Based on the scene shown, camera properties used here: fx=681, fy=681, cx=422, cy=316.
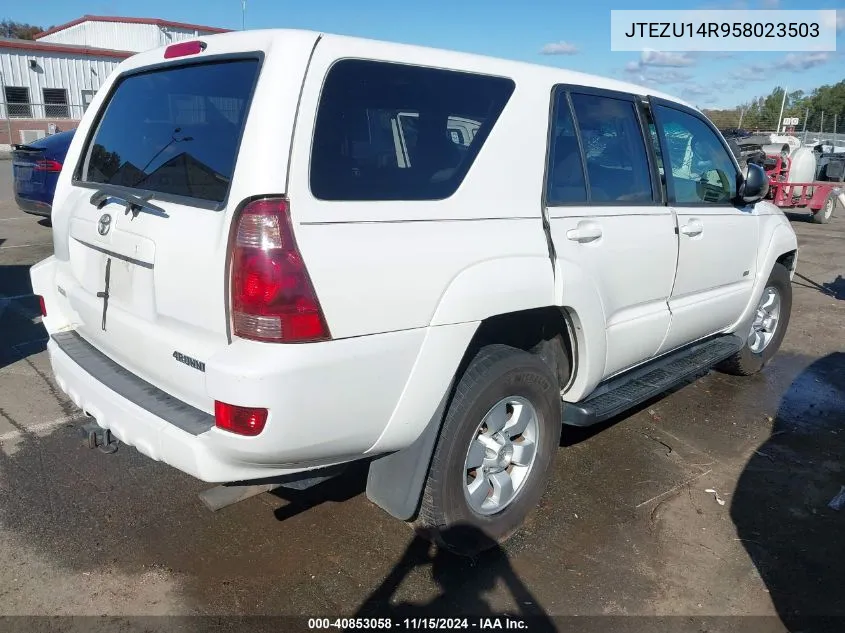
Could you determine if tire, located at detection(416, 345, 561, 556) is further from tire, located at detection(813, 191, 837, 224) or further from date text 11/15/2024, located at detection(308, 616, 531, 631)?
tire, located at detection(813, 191, 837, 224)

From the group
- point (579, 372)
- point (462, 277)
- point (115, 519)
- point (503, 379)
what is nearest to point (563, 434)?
point (579, 372)

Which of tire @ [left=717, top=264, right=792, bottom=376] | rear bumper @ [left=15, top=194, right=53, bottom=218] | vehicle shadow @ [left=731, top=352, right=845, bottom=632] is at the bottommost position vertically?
vehicle shadow @ [left=731, top=352, right=845, bottom=632]

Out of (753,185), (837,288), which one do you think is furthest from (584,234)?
(837,288)

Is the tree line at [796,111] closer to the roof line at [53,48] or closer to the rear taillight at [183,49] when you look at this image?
the roof line at [53,48]

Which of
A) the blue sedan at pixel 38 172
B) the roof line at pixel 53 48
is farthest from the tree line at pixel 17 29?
the blue sedan at pixel 38 172

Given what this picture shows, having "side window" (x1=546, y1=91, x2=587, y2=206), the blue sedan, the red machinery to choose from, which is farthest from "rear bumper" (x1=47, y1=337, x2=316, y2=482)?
the red machinery

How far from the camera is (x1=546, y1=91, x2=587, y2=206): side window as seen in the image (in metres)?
3.06

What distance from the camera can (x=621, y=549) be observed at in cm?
314

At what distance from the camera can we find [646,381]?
383 centimetres

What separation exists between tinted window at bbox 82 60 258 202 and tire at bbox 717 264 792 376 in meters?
4.20

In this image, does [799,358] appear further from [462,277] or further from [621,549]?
[462,277]

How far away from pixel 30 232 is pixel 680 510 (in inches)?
392

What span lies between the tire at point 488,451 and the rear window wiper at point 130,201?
1.34m

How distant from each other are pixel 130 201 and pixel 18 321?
4.22m
